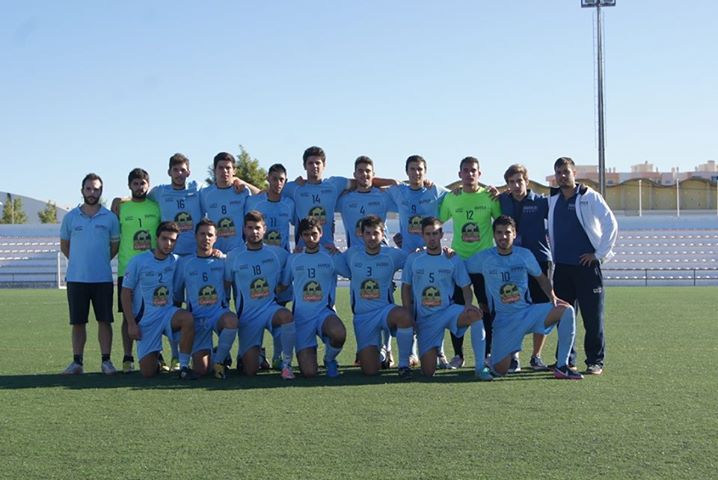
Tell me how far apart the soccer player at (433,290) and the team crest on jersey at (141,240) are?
2198mm

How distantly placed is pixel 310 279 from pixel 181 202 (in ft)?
4.41

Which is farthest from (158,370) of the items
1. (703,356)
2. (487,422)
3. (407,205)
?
(703,356)

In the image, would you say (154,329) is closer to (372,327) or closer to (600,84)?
(372,327)

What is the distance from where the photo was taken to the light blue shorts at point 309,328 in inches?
279

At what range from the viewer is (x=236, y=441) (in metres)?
4.59

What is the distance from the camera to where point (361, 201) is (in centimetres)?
768

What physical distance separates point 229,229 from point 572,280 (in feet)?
9.66

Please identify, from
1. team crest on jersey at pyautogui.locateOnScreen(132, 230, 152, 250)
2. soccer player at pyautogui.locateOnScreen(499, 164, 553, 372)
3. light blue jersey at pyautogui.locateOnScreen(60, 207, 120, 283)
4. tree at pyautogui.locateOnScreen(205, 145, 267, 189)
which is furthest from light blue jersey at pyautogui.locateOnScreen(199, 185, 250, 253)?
tree at pyautogui.locateOnScreen(205, 145, 267, 189)

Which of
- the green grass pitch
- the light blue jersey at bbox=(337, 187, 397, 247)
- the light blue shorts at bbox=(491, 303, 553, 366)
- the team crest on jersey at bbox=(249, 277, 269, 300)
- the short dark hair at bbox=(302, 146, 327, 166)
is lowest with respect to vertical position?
the green grass pitch

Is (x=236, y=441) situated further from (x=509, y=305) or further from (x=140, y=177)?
(x=140, y=177)

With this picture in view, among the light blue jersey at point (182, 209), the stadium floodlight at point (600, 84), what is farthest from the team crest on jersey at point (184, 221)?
the stadium floodlight at point (600, 84)

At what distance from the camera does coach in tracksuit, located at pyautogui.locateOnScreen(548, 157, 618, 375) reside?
701 centimetres

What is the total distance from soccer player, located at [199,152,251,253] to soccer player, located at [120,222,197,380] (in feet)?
1.62

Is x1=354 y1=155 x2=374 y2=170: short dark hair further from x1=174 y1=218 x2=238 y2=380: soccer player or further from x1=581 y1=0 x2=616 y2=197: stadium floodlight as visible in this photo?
x1=581 y1=0 x2=616 y2=197: stadium floodlight
